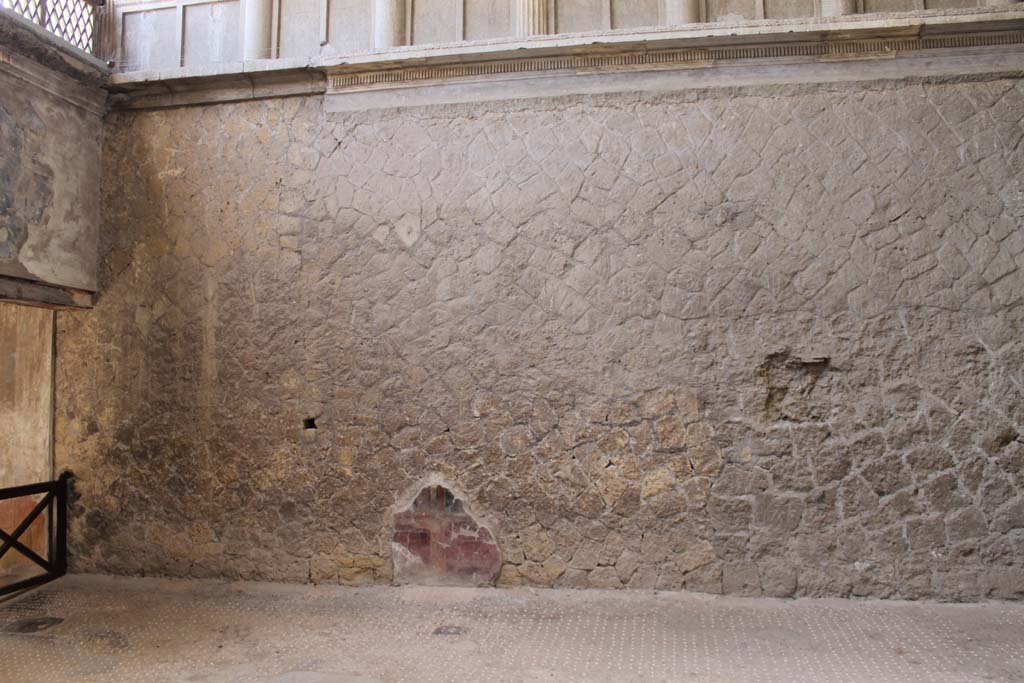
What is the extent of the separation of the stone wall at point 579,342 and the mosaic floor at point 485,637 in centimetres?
22

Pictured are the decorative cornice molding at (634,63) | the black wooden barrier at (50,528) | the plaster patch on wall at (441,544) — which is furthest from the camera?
the black wooden barrier at (50,528)

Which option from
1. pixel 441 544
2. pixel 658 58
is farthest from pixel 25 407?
pixel 658 58

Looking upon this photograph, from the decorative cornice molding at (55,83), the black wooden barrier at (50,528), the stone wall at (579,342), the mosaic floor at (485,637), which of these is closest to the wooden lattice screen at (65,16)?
the decorative cornice molding at (55,83)

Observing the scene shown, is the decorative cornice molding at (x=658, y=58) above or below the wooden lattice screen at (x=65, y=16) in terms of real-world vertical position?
below

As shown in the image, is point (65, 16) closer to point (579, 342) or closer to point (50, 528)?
point (50, 528)

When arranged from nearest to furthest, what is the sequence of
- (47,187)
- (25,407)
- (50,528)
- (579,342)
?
(579,342)
(47,187)
(50,528)
(25,407)

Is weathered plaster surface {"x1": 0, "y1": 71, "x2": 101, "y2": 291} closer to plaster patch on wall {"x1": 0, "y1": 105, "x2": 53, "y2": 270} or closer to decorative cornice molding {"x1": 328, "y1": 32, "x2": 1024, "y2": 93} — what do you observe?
plaster patch on wall {"x1": 0, "y1": 105, "x2": 53, "y2": 270}

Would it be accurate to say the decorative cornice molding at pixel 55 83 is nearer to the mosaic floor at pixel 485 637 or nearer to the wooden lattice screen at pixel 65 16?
the wooden lattice screen at pixel 65 16

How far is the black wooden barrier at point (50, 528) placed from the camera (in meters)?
4.54

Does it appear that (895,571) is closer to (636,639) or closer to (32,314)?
(636,639)

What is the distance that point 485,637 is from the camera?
11.8 ft

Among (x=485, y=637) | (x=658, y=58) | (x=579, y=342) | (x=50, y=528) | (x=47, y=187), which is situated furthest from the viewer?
(x=50, y=528)

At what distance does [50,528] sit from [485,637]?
130 inches

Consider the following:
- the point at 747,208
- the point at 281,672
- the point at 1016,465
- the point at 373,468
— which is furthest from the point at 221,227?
the point at 1016,465
